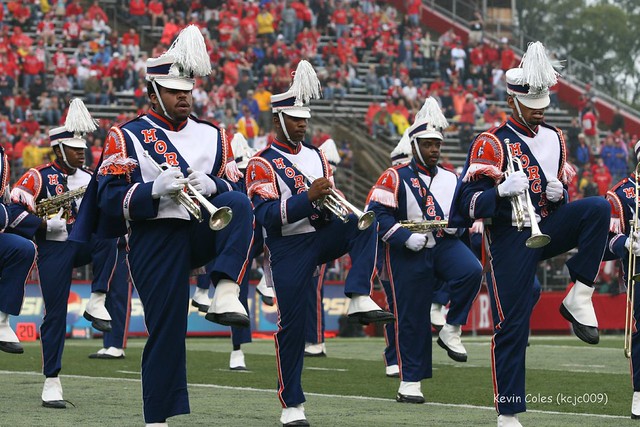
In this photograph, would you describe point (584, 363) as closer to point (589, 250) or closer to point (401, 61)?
point (589, 250)

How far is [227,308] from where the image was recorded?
25.9ft

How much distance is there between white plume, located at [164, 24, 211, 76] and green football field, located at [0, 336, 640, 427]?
274 cm

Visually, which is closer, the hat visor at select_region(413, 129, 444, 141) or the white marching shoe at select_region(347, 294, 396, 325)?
the white marching shoe at select_region(347, 294, 396, 325)

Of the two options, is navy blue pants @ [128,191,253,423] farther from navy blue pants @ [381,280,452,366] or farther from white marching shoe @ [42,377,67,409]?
navy blue pants @ [381,280,452,366]

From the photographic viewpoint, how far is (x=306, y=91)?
1051 cm

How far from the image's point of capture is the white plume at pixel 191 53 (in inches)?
329

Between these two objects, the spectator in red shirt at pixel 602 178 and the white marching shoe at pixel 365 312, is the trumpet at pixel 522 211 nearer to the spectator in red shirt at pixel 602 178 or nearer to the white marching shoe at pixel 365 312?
the white marching shoe at pixel 365 312

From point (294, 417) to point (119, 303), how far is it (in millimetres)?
8202

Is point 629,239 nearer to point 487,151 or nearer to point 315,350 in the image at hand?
point 487,151

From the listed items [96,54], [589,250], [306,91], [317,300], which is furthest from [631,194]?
[96,54]

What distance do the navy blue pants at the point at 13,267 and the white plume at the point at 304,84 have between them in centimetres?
254

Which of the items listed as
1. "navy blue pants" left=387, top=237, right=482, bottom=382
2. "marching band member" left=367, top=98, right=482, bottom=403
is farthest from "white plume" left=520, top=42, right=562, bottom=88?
"navy blue pants" left=387, top=237, right=482, bottom=382

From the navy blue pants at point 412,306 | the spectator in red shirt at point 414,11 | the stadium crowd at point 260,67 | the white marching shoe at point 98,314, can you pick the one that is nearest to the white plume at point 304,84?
the navy blue pants at point 412,306

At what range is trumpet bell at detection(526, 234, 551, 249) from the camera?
8.63 meters
